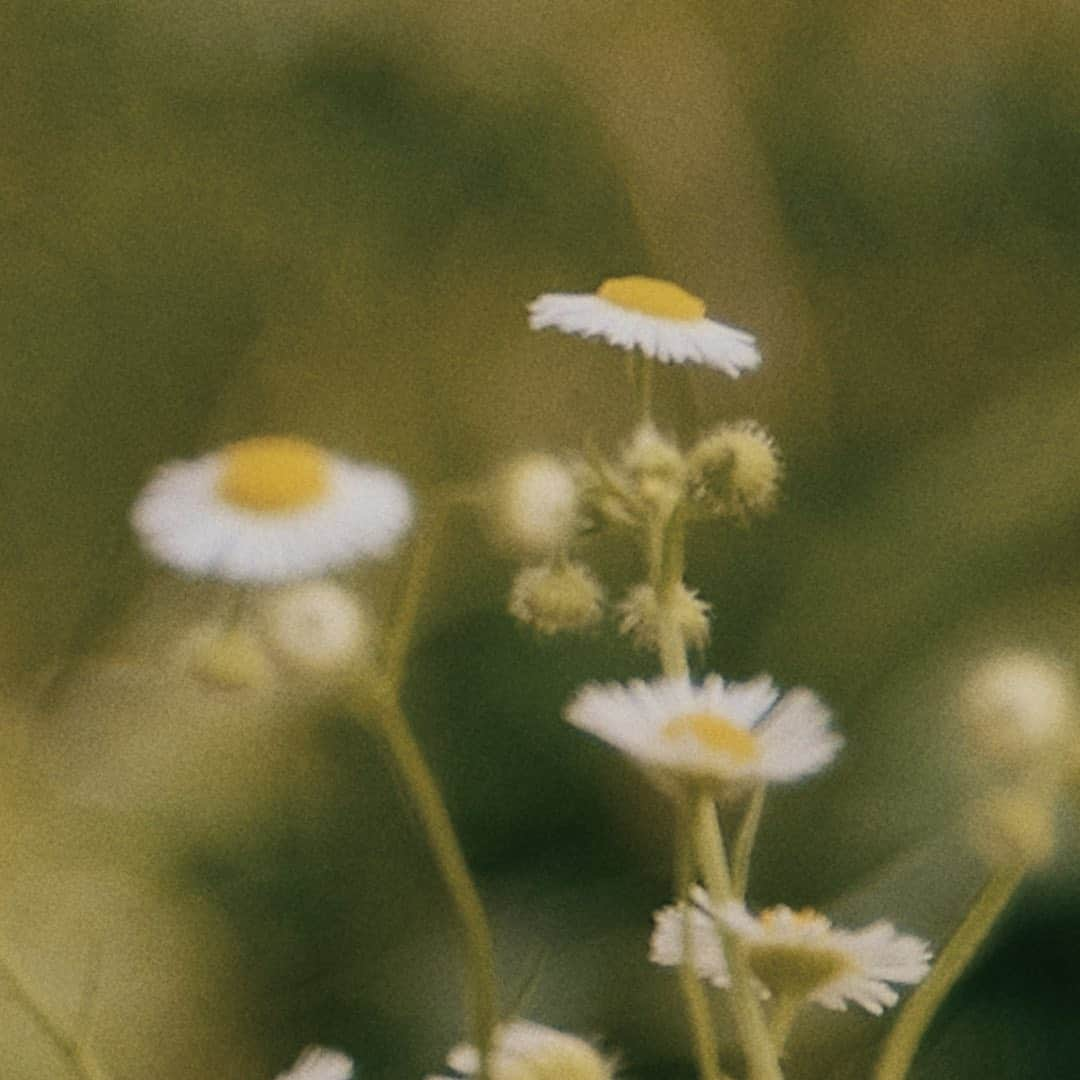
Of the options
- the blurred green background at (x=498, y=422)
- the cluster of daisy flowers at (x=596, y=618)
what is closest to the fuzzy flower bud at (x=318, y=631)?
the cluster of daisy flowers at (x=596, y=618)

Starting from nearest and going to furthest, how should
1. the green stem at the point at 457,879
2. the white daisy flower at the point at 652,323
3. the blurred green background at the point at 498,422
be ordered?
the green stem at the point at 457,879 → the white daisy flower at the point at 652,323 → the blurred green background at the point at 498,422

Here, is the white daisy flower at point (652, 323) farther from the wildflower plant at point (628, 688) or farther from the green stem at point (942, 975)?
the green stem at point (942, 975)

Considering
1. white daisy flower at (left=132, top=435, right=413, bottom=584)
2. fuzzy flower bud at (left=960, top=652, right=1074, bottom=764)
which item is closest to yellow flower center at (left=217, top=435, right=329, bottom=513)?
white daisy flower at (left=132, top=435, right=413, bottom=584)

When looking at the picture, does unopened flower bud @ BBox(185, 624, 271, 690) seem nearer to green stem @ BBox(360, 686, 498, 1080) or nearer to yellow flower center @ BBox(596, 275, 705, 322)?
green stem @ BBox(360, 686, 498, 1080)

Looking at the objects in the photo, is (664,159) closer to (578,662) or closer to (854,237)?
(854,237)

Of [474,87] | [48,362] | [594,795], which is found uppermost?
[474,87]

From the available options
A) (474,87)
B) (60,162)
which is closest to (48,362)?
(60,162)
